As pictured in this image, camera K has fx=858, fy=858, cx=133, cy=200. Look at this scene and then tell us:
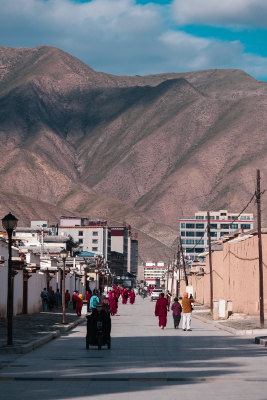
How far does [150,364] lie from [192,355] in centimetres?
287

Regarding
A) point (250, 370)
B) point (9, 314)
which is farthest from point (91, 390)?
point (9, 314)

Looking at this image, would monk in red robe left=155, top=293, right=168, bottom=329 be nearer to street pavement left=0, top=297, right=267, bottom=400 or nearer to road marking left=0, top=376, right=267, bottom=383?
street pavement left=0, top=297, right=267, bottom=400

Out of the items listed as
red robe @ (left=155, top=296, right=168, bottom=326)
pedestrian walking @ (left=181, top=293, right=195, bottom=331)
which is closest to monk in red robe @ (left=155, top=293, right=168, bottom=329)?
red robe @ (left=155, top=296, right=168, bottom=326)

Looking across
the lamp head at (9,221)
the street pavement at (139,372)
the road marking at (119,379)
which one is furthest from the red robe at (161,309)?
the road marking at (119,379)

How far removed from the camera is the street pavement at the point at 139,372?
12961mm

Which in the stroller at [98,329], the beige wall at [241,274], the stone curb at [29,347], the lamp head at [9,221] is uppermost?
the lamp head at [9,221]

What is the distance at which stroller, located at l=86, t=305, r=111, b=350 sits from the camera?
894 inches

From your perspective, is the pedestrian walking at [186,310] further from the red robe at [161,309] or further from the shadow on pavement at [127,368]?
the shadow on pavement at [127,368]

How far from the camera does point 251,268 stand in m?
45.7

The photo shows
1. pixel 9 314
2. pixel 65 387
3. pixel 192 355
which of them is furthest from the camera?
pixel 9 314

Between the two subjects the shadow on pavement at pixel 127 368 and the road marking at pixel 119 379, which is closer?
the shadow on pavement at pixel 127 368

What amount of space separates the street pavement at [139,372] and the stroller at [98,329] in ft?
0.78

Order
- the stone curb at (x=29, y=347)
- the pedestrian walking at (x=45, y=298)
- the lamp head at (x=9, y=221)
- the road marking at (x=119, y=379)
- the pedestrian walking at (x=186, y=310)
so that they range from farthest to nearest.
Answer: the pedestrian walking at (x=45, y=298)
the pedestrian walking at (x=186, y=310)
the lamp head at (x=9, y=221)
the stone curb at (x=29, y=347)
the road marking at (x=119, y=379)

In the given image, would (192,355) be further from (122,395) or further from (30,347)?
(122,395)
